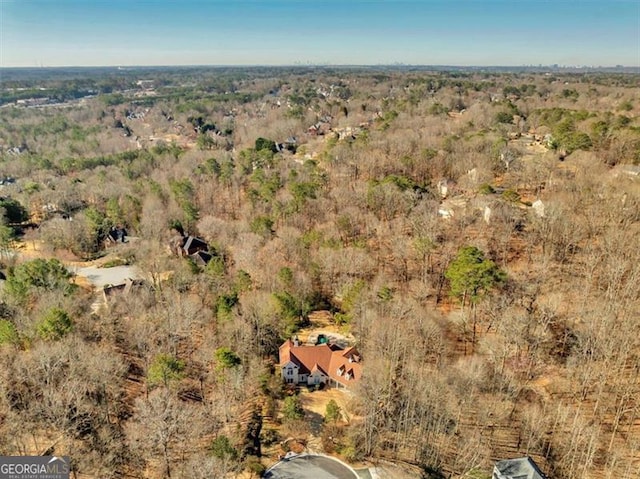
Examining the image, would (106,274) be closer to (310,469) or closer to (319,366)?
(319,366)

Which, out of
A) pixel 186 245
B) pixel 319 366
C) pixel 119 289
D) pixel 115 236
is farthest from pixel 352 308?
pixel 115 236

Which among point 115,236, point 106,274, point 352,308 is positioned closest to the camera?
point 352,308

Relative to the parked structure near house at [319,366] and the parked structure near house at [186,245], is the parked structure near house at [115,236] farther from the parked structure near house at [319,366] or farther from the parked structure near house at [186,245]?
the parked structure near house at [319,366]

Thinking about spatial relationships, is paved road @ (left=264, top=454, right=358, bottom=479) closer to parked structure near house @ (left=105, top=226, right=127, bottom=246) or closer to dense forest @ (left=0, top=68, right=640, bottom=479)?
dense forest @ (left=0, top=68, right=640, bottom=479)

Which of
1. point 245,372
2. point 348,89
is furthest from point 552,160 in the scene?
point 348,89

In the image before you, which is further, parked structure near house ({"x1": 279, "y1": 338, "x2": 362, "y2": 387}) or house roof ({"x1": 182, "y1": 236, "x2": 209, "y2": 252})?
house roof ({"x1": 182, "y1": 236, "x2": 209, "y2": 252})

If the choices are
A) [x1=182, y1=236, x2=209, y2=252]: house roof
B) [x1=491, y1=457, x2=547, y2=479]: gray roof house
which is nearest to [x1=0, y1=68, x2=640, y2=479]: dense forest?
[x1=182, y1=236, x2=209, y2=252]: house roof

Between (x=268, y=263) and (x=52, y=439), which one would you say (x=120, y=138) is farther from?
(x=52, y=439)
